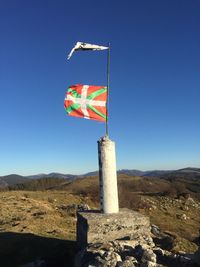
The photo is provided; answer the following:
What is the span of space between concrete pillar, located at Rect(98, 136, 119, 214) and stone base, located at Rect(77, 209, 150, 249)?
0.42m

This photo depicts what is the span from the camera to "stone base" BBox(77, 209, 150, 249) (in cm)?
1608

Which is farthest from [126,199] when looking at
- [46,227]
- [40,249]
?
[40,249]

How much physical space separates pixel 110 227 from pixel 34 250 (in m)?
4.95

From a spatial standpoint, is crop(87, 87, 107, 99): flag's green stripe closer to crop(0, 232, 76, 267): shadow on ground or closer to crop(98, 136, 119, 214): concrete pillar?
crop(98, 136, 119, 214): concrete pillar

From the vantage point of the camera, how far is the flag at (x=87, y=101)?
685 inches

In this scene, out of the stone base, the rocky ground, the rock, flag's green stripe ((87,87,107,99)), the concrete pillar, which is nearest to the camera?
the rock

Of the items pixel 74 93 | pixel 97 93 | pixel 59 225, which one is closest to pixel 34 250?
pixel 59 225

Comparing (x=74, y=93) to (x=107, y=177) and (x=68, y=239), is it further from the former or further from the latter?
(x=68, y=239)

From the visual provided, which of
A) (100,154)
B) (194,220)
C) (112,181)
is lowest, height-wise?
(194,220)

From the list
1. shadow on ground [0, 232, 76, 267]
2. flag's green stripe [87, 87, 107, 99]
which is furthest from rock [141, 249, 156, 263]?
flag's green stripe [87, 87, 107, 99]

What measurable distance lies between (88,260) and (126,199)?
26.9 meters

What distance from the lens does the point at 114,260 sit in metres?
12.9

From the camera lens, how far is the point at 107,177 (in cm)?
1711

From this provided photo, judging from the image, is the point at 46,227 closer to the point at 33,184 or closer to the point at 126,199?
the point at 126,199
